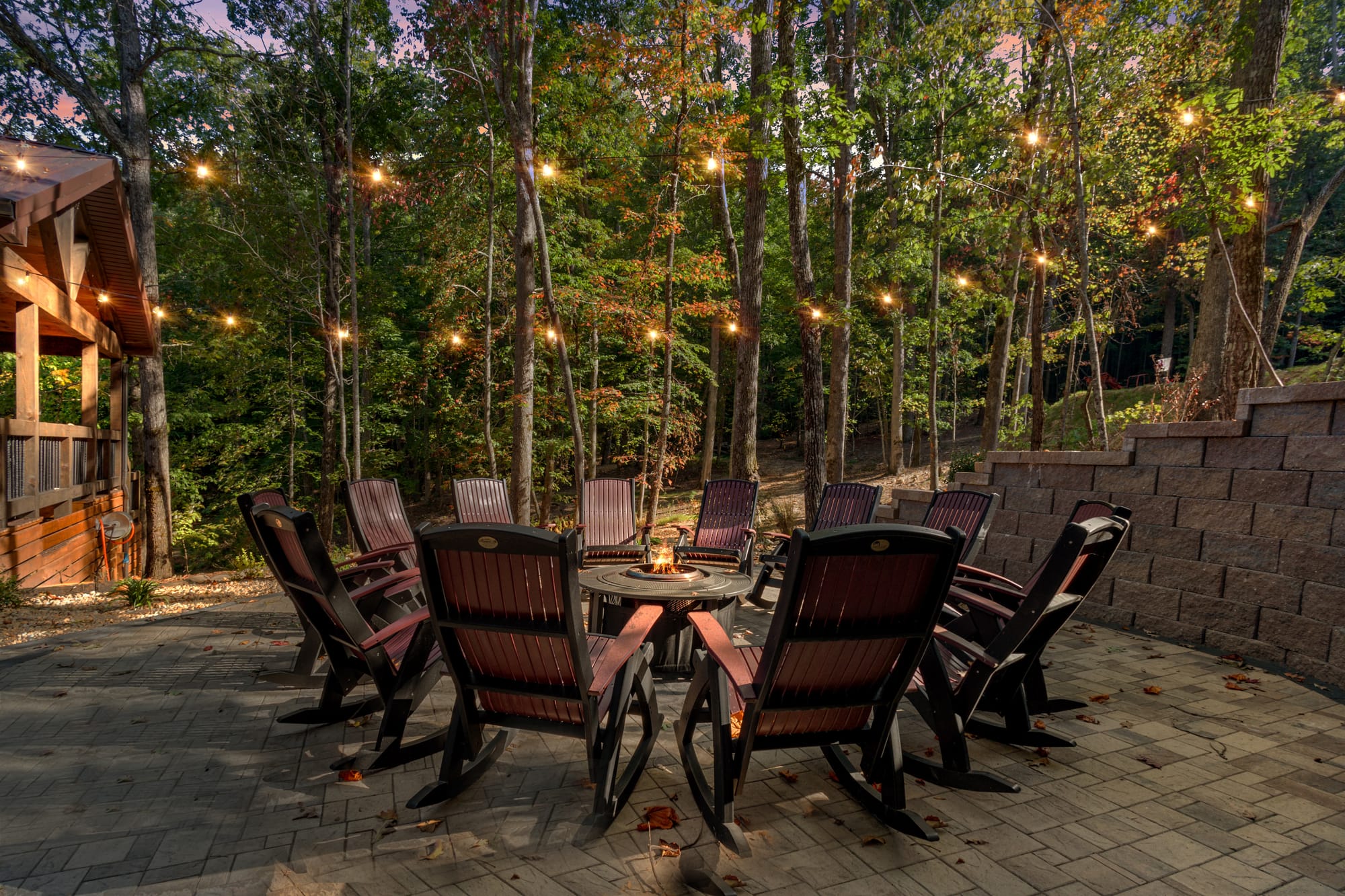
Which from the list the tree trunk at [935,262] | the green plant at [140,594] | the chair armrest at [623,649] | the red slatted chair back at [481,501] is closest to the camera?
the chair armrest at [623,649]

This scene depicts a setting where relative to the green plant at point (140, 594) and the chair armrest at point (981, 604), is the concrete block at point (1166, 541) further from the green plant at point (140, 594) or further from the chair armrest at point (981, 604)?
the green plant at point (140, 594)

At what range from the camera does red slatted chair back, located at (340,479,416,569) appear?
453 centimetres

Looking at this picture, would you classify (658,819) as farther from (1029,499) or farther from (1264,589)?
(1029,499)

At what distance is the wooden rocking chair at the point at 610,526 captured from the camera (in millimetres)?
5609

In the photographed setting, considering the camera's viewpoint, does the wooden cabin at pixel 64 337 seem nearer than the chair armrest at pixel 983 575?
No

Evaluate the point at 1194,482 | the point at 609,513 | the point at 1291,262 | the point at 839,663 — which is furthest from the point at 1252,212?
the point at 839,663

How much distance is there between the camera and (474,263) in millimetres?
11109

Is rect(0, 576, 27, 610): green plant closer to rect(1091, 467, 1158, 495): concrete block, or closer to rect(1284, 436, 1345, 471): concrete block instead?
rect(1091, 467, 1158, 495): concrete block

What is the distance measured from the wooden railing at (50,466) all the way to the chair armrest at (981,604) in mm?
7955

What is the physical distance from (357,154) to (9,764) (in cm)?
1182

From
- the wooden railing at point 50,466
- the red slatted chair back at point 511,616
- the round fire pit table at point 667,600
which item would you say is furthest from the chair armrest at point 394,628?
the wooden railing at point 50,466

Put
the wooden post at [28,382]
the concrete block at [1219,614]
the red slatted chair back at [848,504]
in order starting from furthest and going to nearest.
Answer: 1. the wooden post at [28,382]
2. the red slatted chair back at [848,504]
3. the concrete block at [1219,614]

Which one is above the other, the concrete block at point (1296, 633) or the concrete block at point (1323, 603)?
the concrete block at point (1323, 603)

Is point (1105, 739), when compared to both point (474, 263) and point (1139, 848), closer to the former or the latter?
point (1139, 848)
